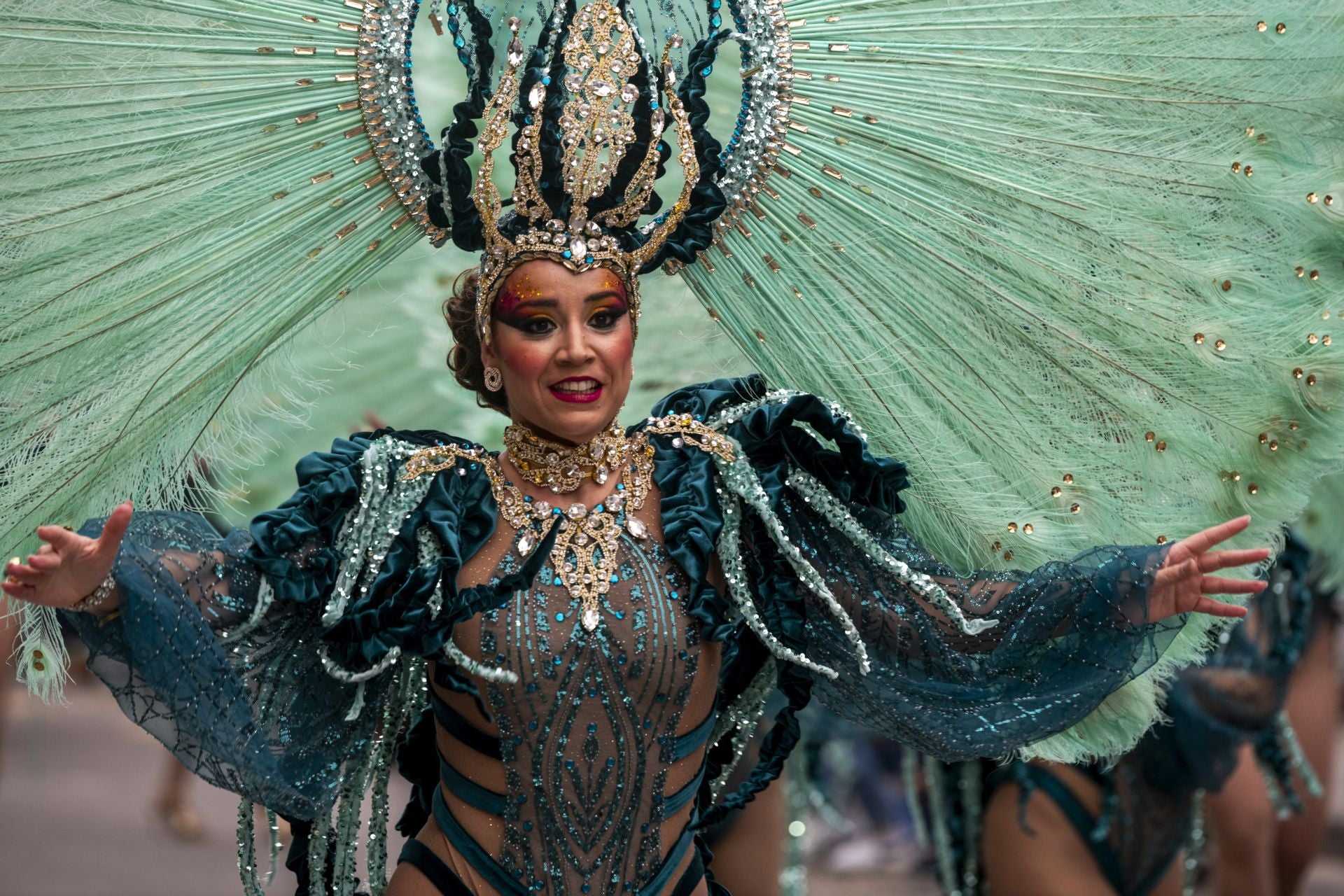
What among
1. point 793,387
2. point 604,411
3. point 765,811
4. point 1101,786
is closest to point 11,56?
point 604,411

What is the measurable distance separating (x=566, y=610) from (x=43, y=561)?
0.82 m

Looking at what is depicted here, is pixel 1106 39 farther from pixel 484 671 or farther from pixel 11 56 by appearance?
pixel 11 56

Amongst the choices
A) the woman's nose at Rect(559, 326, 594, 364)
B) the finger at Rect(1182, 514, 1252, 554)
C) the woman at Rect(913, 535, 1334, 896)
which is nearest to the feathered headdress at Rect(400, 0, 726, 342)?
the woman's nose at Rect(559, 326, 594, 364)

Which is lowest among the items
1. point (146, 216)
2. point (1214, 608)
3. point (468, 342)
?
point (1214, 608)

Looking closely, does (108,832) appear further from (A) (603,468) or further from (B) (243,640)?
(A) (603,468)

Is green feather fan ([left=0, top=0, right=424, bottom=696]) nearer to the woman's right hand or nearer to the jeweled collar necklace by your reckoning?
the woman's right hand

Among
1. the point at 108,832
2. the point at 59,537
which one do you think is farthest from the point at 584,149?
the point at 108,832

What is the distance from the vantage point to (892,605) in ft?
10.4

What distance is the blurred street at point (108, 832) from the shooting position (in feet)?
23.8

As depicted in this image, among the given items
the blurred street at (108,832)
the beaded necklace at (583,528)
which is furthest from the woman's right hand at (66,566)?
the blurred street at (108,832)

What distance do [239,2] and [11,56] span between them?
0.37 m

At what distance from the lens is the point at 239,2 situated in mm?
3031

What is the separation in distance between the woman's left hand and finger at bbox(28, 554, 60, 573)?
5.69 feet

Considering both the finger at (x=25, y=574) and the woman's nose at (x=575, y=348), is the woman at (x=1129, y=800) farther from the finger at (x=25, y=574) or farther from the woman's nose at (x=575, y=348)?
the finger at (x=25, y=574)
